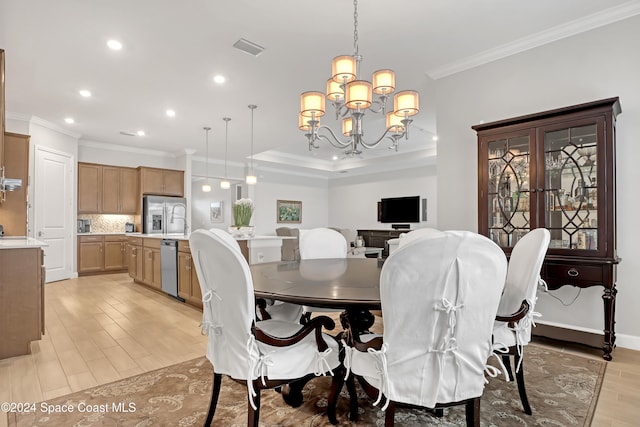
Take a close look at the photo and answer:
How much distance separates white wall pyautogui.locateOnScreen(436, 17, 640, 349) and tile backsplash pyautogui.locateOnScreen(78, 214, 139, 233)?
6.76 m

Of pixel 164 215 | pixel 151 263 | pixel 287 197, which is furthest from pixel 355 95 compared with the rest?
pixel 287 197

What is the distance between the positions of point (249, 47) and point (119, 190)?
5.34 meters

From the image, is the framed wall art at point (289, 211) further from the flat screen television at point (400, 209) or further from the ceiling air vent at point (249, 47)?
the ceiling air vent at point (249, 47)

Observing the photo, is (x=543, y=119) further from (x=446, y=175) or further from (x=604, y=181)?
(x=446, y=175)

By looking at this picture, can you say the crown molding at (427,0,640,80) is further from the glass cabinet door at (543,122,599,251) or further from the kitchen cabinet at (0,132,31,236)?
the kitchen cabinet at (0,132,31,236)

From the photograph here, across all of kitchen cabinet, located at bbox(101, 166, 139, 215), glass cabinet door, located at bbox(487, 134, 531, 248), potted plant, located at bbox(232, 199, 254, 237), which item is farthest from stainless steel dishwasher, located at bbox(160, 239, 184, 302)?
glass cabinet door, located at bbox(487, 134, 531, 248)

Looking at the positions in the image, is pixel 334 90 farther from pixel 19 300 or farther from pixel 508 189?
pixel 19 300

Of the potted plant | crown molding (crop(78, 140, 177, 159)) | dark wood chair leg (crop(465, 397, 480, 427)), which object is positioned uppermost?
crown molding (crop(78, 140, 177, 159))

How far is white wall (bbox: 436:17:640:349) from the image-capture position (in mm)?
2697

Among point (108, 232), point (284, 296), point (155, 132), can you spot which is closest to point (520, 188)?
point (284, 296)

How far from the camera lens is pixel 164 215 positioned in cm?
727

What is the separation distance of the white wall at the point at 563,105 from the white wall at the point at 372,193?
4.43 m

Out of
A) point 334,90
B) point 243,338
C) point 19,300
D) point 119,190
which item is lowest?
point 19,300

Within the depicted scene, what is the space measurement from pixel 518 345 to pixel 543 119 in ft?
6.50
